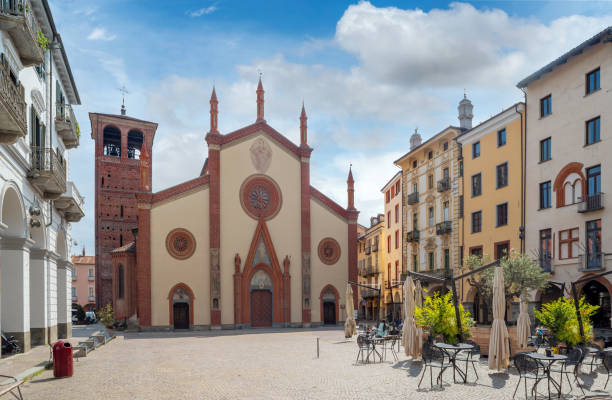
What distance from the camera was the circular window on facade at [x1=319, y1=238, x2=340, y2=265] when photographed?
41156 millimetres

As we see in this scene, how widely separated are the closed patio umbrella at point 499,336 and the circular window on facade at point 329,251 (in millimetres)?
27443

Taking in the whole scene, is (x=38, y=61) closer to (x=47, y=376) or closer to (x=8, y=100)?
(x=8, y=100)

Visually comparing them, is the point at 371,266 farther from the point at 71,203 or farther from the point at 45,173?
the point at 45,173

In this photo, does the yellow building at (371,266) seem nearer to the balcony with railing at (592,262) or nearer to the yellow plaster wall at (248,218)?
the yellow plaster wall at (248,218)

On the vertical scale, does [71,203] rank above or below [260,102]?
below

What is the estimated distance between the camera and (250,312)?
38.2 metres

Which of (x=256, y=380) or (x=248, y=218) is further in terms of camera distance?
(x=248, y=218)

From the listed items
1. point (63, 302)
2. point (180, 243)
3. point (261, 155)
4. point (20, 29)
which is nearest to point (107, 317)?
point (180, 243)

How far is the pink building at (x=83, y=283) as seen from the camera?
7375 cm

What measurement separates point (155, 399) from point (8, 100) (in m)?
8.46

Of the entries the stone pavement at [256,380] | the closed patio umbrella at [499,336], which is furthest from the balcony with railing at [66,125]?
the closed patio umbrella at [499,336]

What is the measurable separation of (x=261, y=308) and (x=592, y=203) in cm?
2367

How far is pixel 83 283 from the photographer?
74.5m

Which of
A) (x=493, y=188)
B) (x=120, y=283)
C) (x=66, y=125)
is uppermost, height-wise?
(x=66, y=125)
